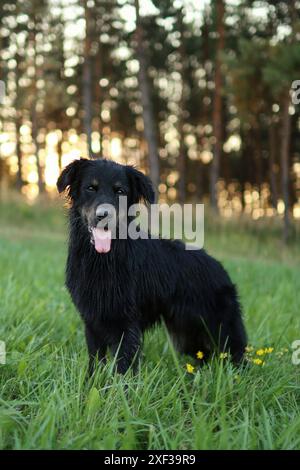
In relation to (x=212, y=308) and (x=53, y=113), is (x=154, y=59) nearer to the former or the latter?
(x=53, y=113)

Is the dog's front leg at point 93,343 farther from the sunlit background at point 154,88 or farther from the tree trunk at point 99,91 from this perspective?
the tree trunk at point 99,91

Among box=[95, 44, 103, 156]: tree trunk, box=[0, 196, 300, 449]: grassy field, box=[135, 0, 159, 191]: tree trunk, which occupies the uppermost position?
box=[95, 44, 103, 156]: tree trunk

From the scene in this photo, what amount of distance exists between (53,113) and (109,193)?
28912 millimetres

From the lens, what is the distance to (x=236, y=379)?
3.83m

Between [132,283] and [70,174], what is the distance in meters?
1.03

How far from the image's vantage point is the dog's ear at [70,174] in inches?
160

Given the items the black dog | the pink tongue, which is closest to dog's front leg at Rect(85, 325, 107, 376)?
the black dog

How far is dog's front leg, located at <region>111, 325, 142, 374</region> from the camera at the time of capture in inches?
155

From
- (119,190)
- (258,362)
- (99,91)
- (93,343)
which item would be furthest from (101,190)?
(99,91)

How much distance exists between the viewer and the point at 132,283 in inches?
163

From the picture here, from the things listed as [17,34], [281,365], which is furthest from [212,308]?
[17,34]

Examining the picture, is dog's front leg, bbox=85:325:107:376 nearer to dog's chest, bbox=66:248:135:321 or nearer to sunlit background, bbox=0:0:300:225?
dog's chest, bbox=66:248:135:321

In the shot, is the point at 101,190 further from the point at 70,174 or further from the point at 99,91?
the point at 99,91

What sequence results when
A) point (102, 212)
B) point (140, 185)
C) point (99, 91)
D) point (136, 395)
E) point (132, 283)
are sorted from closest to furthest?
1. point (136, 395)
2. point (102, 212)
3. point (132, 283)
4. point (140, 185)
5. point (99, 91)
